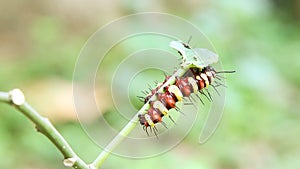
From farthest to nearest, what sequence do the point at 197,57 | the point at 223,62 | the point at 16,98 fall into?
the point at 223,62
the point at 197,57
the point at 16,98

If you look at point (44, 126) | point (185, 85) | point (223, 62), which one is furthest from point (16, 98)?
point (223, 62)

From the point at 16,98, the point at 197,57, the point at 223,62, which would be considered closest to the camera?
the point at 16,98

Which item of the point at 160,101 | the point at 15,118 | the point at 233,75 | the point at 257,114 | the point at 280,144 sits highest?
the point at 15,118

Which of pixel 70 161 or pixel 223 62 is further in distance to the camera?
pixel 223 62

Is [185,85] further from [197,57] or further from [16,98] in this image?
[16,98]

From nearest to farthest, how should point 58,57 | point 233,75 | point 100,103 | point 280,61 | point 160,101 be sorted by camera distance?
1. point 160,101
2. point 100,103
3. point 233,75
4. point 58,57
5. point 280,61

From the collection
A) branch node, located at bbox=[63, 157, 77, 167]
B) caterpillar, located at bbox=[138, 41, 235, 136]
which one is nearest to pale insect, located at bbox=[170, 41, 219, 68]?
caterpillar, located at bbox=[138, 41, 235, 136]

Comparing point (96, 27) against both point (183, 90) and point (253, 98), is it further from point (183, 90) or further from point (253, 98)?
point (183, 90)

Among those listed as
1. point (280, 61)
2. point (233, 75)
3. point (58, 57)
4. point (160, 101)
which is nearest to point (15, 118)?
point (58, 57)

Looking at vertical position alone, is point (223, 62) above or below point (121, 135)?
above

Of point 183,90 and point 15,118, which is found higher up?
point 15,118
